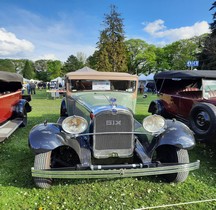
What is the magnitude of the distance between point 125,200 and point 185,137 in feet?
4.34

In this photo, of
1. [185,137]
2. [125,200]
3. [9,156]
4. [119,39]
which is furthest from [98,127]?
[119,39]

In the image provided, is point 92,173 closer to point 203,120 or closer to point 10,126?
point 203,120

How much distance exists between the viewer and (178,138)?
3.33 metres

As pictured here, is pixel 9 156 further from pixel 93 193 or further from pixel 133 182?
pixel 133 182

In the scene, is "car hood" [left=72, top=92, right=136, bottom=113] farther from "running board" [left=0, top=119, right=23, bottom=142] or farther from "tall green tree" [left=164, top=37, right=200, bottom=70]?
"tall green tree" [left=164, top=37, right=200, bottom=70]

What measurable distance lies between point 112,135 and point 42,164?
111cm

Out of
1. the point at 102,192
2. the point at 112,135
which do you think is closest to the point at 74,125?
the point at 112,135

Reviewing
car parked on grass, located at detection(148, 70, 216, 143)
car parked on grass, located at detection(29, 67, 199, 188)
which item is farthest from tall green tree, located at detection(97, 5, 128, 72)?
→ car parked on grass, located at detection(29, 67, 199, 188)

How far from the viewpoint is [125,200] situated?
119 inches

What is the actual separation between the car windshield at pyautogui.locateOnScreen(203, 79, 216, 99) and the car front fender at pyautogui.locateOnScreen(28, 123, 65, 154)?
3855 millimetres

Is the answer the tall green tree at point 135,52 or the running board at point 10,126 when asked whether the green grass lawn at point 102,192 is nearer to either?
the running board at point 10,126

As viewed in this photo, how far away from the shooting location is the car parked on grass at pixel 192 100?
4423 mm

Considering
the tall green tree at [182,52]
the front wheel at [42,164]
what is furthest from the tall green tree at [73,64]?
the front wheel at [42,164]

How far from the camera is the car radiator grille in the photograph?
10.5 feet
